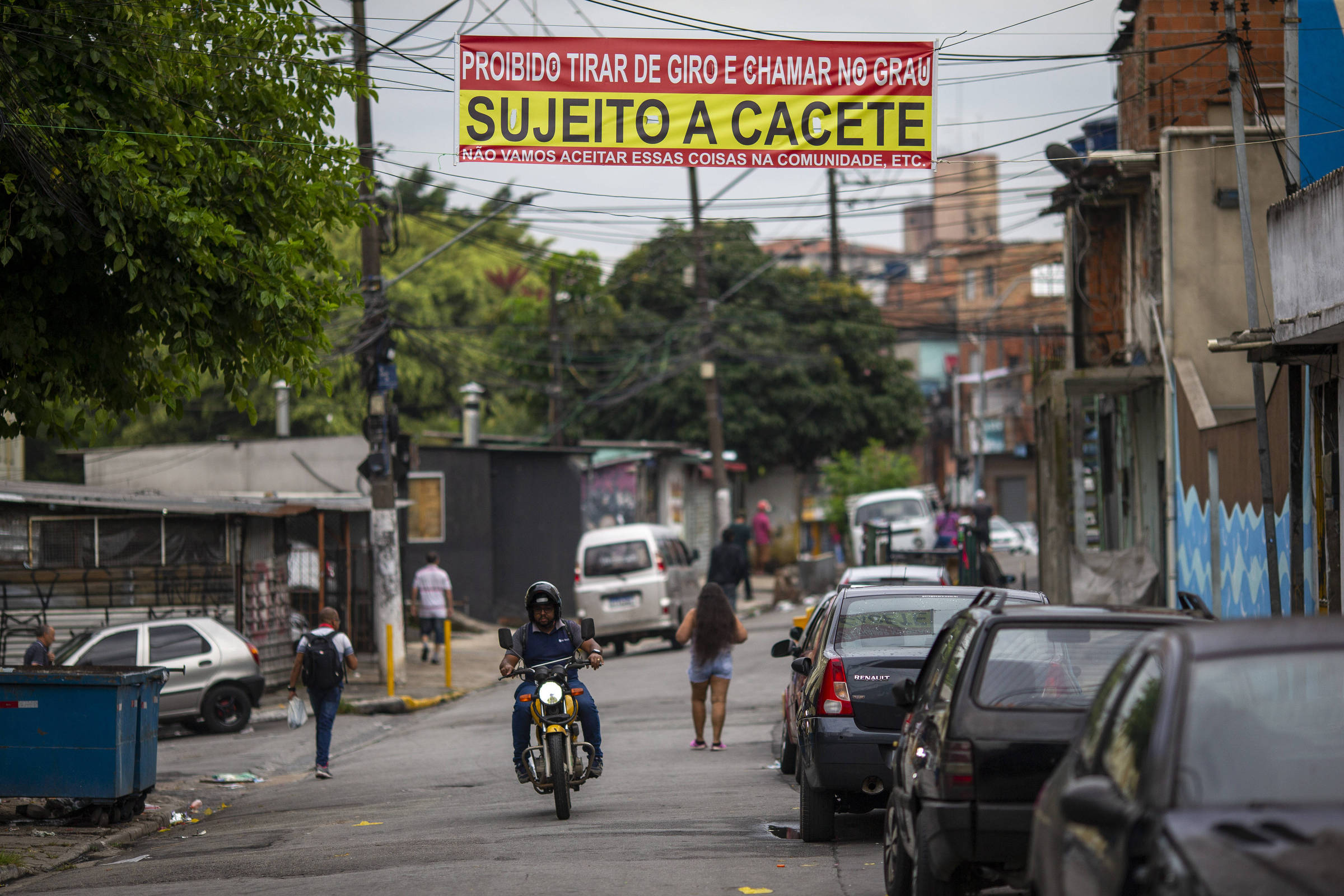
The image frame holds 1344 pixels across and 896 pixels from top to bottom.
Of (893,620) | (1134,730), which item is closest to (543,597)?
(893,620)

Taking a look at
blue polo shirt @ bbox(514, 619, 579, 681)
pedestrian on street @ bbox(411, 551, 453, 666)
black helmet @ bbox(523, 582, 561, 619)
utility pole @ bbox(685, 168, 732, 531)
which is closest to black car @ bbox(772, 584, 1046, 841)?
blue polo shirt @ bbox(514, 619, 579, 681)

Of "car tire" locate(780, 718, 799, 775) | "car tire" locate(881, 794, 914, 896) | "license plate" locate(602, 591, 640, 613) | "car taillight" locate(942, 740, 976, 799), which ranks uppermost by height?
"car taillight" locate(942, 740, 976, 799)

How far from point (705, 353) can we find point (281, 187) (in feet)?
77.2

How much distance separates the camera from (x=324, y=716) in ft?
46.4

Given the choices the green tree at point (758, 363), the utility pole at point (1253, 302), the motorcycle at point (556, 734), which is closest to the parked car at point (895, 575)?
the utility pole at point (1253, 302)

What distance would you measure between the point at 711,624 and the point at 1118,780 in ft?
31.6

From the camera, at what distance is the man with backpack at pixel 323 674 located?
14055 millimetres

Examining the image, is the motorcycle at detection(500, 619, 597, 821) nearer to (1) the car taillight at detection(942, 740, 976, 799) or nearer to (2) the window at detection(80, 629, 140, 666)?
(1) the car taillight at detection(942, 740, 976, 799)

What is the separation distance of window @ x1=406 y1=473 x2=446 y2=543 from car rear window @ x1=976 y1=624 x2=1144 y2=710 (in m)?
25.8

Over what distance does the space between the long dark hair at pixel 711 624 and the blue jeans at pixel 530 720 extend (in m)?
3.11

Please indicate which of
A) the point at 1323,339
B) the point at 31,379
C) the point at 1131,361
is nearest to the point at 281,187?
the point at 31,379

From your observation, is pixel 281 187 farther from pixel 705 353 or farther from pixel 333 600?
pixel 705 353

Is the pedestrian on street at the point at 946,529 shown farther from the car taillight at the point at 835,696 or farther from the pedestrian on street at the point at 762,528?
the car taillight at the point at 835,696

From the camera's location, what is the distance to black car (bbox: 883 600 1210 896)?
619 centimetres
